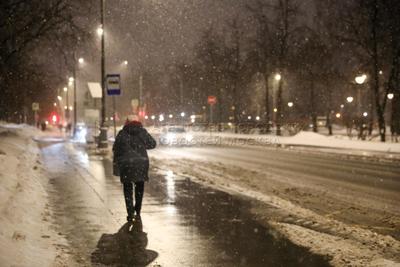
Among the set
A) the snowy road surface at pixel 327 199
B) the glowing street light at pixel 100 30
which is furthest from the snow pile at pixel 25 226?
the glowing street light at pixel 100 30

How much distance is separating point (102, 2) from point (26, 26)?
8003 millimetres

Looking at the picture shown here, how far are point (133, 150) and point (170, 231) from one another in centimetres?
171

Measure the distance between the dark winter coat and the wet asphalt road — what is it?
802 mm

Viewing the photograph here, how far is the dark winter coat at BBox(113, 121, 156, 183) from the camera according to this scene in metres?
9.70

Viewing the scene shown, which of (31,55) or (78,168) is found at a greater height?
(31,55)

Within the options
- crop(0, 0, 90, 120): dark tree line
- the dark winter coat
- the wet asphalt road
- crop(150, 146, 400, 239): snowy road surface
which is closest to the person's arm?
the dark winter coat

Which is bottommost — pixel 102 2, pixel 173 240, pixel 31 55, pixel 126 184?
pixel 173 240

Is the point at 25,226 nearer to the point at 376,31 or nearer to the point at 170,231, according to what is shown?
the point at 170,231

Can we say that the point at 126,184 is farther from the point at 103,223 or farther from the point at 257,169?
the point at 257,169

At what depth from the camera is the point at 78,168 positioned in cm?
1923

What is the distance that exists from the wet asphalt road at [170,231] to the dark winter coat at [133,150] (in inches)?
31.6

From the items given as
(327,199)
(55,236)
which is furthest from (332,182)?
(55,236)

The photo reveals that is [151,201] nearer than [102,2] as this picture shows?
Yes

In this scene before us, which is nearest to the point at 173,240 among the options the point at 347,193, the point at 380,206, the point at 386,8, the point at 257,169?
the point at 380,206
